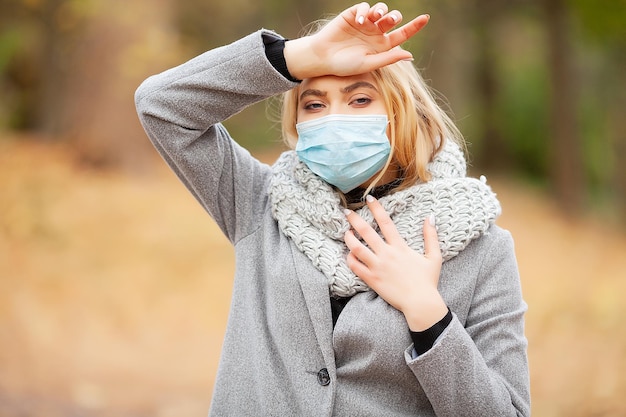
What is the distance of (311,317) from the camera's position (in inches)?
86.4

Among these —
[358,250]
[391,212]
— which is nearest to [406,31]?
[391,212]

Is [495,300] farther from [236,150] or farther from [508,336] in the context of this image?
[236,150]

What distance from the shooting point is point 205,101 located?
225 centimetres

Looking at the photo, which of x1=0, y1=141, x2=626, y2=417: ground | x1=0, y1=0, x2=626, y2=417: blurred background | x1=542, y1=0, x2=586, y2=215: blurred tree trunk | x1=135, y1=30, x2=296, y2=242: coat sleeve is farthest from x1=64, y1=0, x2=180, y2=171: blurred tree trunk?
x1=135, y1=30, x2=296, y2=242: coat sleeve

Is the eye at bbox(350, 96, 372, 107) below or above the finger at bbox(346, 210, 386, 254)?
above

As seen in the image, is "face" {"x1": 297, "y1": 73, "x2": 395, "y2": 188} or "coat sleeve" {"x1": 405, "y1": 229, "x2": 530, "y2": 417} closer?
"coat sleeve" {"x1": 405, "y1": 229, "x2": 530, "y2": 417}

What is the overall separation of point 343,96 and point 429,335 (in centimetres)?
78

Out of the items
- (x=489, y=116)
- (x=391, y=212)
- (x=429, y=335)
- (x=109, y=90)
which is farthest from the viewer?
(x=489, y=116)

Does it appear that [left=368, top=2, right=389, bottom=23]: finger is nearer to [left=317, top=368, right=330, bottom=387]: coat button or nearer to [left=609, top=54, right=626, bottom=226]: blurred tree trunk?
[left=317, top=368, right=330, bottom=387]: coat button

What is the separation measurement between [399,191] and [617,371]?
4107mm

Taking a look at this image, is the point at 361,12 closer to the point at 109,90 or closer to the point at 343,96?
the point at 343,96

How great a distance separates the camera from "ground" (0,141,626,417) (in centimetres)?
523

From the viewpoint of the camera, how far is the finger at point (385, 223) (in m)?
2.20

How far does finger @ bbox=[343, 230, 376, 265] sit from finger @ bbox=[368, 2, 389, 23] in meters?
0.66
